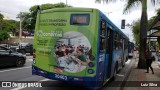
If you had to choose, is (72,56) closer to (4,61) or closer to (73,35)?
(73,35)

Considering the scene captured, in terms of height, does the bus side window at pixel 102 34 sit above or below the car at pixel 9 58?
above

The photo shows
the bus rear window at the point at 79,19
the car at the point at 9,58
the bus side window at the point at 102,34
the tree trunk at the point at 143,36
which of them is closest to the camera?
the bus rear window at the point at 79,19

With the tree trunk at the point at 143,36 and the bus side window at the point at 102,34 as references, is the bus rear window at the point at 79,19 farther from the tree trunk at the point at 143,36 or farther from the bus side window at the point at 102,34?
the tree trunk at the point at 143,36

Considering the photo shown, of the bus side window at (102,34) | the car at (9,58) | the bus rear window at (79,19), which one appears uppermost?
the bus rear window at (79,19)

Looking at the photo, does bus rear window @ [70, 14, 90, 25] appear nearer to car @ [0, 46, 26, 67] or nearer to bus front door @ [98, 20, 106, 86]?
bus front door @ [98, 20, 106, 86]

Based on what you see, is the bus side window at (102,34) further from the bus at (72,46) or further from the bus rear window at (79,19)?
the bus rear window at (79,19)

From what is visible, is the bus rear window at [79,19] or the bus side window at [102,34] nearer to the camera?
the bus rear window at [79,19]

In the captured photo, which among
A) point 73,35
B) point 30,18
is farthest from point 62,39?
point 30,18

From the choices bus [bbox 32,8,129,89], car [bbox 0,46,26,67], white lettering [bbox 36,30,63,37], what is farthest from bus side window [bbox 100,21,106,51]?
car [bbox 0,46,26,67]

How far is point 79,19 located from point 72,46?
91cm

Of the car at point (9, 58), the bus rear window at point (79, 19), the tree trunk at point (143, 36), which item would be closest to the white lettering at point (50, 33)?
the bus rear window at point (79, 19)

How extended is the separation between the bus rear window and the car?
7.50 m

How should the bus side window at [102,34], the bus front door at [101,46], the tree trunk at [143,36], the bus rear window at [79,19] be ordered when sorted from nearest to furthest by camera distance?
the bus rear window at [79,19]
the bus front door at [101,46]
the bus side window at [102,34]
the tree trunk at [143,36]

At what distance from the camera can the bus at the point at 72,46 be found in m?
7.61
